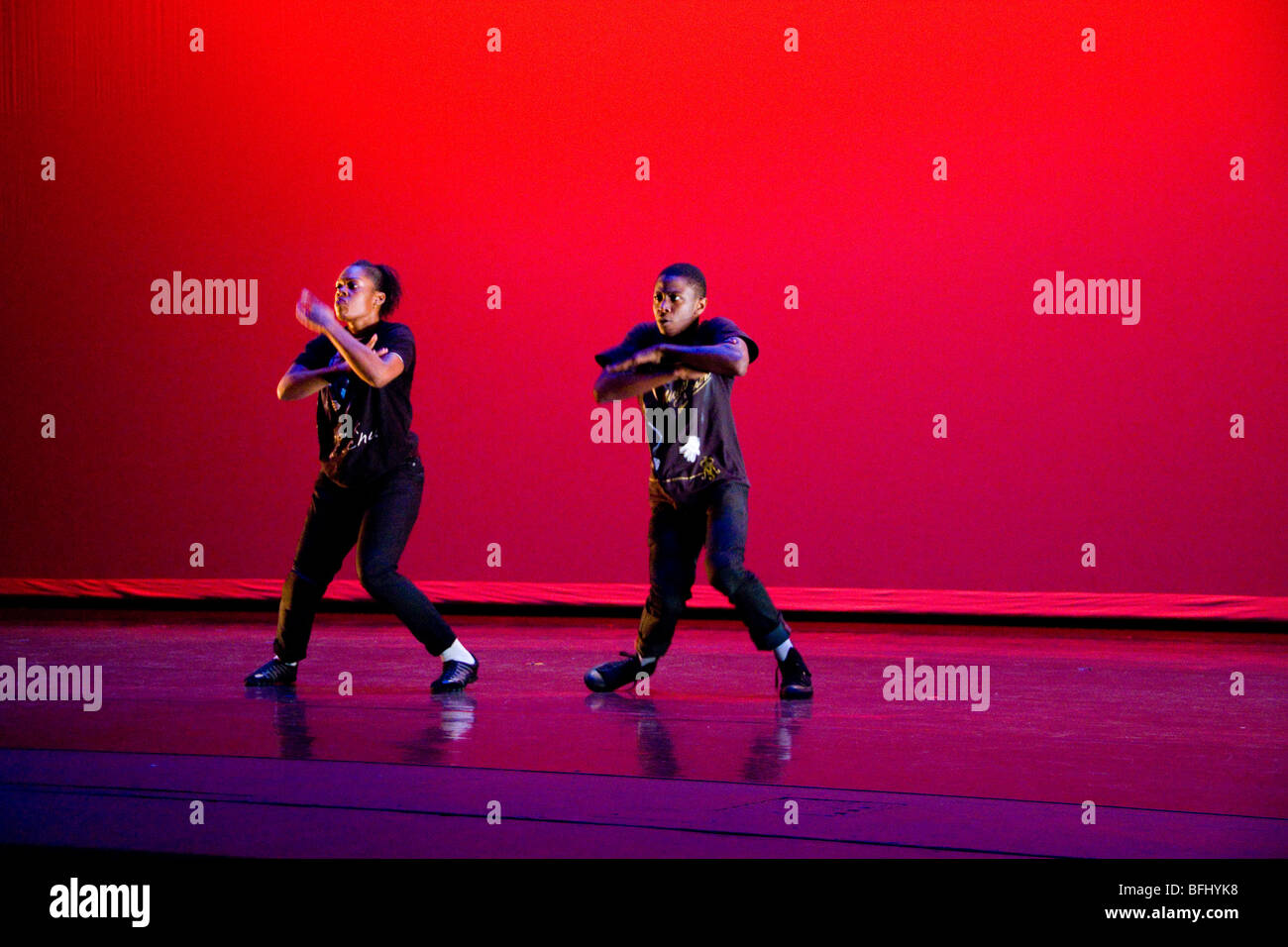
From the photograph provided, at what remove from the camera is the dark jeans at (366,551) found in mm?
4340

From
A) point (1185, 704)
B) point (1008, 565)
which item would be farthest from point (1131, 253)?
point (1185, 704)

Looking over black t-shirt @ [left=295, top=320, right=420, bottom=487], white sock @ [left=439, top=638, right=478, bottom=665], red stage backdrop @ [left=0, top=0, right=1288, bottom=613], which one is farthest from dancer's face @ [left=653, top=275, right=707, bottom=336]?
red stage backdrop @ [left=0, top=0, right=1288, bottom=613]

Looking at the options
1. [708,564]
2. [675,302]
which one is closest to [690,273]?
[675,302]

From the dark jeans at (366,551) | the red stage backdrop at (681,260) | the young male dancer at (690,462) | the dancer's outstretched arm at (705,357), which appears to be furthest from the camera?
the red stage backdrop at (681,260)

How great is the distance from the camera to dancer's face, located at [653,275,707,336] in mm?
4254

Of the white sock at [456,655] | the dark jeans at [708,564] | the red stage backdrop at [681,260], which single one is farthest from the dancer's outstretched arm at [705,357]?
the red stage backdrop at [681,260]

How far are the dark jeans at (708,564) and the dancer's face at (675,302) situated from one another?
508mm

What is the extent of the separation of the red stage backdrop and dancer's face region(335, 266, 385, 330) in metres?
Result: 3.03

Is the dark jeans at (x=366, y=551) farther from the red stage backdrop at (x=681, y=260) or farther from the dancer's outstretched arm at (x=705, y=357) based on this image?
the red stage backdrop at (x=681, y=260)

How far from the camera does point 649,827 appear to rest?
98.5 inches

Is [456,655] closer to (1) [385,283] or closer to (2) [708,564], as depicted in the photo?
(2) [708,564]
